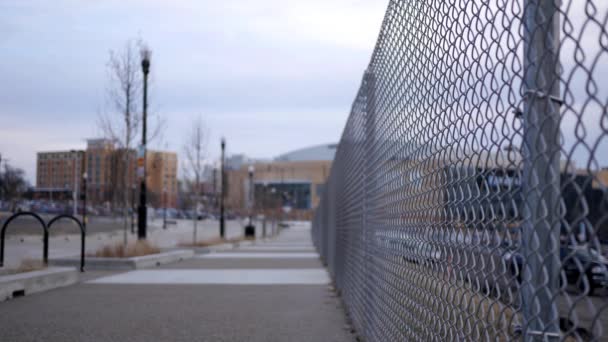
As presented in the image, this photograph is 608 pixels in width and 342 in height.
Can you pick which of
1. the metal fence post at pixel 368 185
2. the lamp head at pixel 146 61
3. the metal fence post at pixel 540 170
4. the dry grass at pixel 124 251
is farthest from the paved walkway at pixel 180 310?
the lamp head at pixel 146 61

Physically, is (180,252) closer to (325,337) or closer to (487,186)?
(325,337)

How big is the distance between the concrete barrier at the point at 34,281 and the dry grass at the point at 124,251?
3.82 metres

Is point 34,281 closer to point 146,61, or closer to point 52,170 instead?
point 146,61

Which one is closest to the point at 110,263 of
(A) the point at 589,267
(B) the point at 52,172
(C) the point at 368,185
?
(C) the point at 368,185

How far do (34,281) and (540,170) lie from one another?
9.82m

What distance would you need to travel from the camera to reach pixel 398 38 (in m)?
4.21

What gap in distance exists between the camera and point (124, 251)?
15914 mm

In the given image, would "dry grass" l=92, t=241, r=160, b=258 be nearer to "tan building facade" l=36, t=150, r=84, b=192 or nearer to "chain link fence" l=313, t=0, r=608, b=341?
"chain link fence" l=313, t=0, r=608, b=341

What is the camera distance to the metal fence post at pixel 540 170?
5.60ft

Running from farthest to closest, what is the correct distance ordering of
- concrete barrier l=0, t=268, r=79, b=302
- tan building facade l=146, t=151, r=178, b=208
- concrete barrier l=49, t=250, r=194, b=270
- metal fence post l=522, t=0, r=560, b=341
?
tan building facade l=146, t=151, r=178, b=208
concrete barrier l=49, t=250, r=194, b=270
concrete barrier l=0, t=268, r=79, b=302
metal fence post l=522, t=0, r=560, b=341

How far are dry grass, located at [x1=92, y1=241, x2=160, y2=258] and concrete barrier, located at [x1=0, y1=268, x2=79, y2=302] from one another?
382 cm

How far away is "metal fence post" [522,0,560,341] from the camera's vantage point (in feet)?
5.60

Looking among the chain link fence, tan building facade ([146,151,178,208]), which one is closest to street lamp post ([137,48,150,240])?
the chain link fence

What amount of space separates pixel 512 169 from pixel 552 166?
408mm
